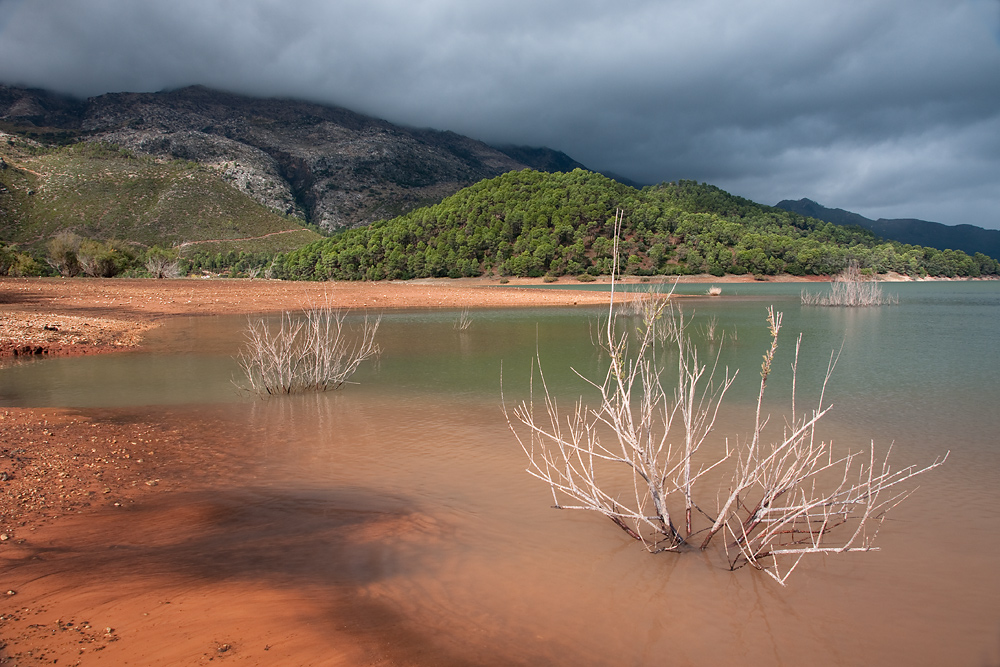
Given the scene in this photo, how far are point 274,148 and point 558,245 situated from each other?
111m

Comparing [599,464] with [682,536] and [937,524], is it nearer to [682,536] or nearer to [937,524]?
[682,536]

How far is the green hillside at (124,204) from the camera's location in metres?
69.4

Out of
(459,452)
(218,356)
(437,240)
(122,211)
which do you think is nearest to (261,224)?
(122,211)

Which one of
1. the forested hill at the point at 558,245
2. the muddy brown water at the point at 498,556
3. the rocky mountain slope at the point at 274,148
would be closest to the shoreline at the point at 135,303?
the muddy brown water at the point at 498,556

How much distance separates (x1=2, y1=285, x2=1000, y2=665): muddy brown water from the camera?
11.7ft

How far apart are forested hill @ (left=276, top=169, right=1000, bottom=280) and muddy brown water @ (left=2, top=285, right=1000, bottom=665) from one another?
6172 cm

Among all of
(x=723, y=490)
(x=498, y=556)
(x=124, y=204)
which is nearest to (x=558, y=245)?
(x=124, y=204)

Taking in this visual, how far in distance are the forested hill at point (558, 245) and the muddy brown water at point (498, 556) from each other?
2430 inches

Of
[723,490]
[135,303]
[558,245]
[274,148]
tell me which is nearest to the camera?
[723,490]

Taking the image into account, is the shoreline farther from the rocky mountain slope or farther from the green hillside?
the rocky mountain slope

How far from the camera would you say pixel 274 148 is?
520 ft

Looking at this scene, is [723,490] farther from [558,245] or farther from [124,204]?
[124,204]

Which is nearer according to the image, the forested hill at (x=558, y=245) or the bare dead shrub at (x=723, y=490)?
the bare dead shrub at (x=723, y=490)

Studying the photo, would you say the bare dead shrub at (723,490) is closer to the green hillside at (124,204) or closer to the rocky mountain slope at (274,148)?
the green hillside at (124,204)
